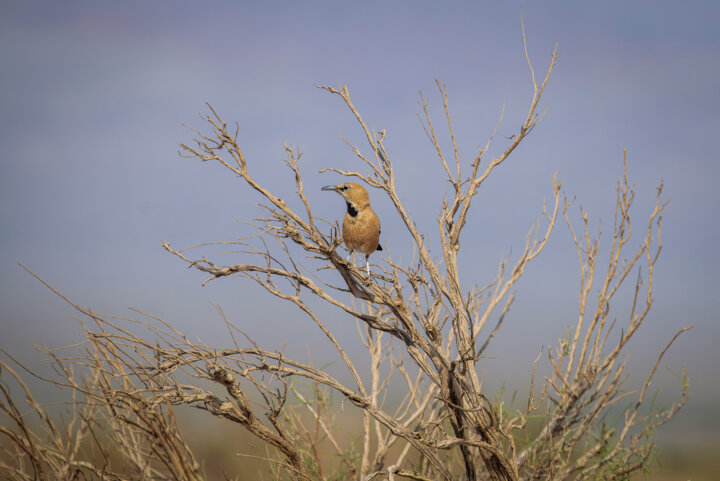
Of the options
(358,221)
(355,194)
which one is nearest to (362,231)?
(358,221)

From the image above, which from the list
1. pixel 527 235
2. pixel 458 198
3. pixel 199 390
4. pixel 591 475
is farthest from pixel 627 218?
pixel 199 390

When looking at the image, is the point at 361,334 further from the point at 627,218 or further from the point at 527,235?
the point at 627,218

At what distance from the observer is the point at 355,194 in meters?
5.19

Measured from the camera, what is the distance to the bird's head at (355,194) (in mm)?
5180

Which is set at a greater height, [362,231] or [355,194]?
[355,194]

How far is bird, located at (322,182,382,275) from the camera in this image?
16.7 ft

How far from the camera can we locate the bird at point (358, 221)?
5.10 m

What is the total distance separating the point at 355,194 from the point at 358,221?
24 centimetres

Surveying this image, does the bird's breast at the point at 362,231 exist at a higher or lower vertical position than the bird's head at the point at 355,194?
lower

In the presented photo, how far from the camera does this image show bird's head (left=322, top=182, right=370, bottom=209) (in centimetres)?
518

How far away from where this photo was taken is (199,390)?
4508mm

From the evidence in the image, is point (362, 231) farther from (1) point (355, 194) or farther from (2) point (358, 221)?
(1) point (355, 194)

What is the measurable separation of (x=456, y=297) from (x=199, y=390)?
2035 mm

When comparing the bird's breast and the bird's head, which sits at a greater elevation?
the bird's head
